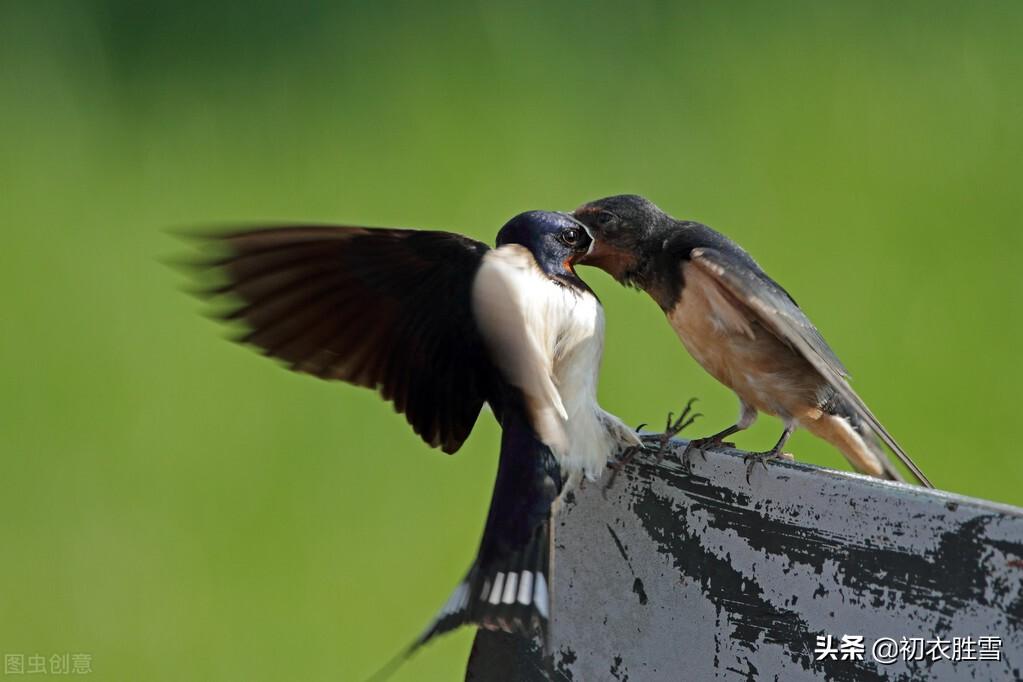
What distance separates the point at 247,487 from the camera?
155 inches

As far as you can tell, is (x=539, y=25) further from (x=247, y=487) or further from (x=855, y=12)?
(x=247, y=487)

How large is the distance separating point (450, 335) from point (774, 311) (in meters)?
0.47

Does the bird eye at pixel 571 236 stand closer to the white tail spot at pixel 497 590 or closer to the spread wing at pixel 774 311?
the spread wing at pixel 774 311

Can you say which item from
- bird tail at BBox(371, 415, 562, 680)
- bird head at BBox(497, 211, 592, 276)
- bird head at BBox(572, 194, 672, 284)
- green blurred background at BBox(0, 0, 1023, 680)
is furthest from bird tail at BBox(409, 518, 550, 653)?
green blurred background at BBox(0, 0, 1023, 680)

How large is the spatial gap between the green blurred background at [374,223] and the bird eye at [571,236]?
1.48 m

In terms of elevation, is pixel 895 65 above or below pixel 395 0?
below

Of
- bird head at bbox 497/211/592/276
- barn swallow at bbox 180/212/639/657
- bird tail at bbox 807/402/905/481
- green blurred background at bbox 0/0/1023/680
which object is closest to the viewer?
barn swallow at bbox 180/212/639/657

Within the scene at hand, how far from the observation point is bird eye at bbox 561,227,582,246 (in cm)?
215

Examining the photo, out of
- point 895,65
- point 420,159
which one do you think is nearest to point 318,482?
point 420,159

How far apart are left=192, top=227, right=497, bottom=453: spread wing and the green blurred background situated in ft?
4.89

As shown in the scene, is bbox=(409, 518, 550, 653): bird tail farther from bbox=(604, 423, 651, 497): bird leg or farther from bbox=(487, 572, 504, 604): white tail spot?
bbox=(604, 423, 651, 497): bird leg

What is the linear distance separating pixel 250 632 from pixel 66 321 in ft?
4.55

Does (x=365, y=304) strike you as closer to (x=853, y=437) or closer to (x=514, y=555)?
(x=514, y=555)

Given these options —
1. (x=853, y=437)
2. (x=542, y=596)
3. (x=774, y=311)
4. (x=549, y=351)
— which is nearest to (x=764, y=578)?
(x=542, y=596)
